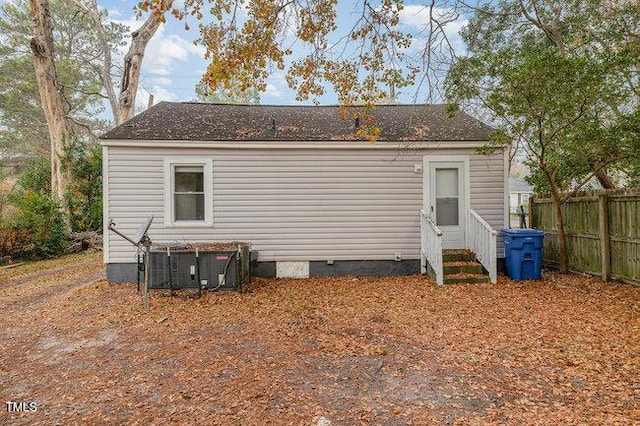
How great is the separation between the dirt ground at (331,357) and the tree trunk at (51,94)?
25.8 feet

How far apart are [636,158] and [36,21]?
17512mm

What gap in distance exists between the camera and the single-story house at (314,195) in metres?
8.33

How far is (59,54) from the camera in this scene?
72.7 ft

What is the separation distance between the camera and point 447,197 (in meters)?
8.83

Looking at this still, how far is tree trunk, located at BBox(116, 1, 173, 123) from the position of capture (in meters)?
14.1

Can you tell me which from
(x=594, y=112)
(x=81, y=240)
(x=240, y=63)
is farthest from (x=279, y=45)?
(x=81, y=240)

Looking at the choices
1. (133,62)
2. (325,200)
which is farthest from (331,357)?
(133,62)

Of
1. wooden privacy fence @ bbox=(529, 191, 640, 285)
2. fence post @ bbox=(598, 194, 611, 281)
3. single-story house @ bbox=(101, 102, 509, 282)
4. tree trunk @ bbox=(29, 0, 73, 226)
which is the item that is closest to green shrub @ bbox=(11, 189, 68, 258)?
tree trunk @ bbox=(29, 0, 73, 226)

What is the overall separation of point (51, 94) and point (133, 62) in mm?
3072

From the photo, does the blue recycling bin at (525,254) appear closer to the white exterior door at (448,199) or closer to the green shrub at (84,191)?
the white exterior door at (448,199)

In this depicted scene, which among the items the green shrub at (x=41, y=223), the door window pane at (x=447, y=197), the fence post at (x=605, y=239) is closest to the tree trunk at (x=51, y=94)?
the green shrub at (x=41, y=223)

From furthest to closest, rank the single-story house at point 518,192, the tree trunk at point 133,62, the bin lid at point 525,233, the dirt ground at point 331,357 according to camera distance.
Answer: the single-story house at point 518,192 < the tree trunk at point 133,62 < the bin lid at point 525,233 < the dirt ground at point 331,357

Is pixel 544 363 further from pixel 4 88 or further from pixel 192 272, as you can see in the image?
pixel 4 88

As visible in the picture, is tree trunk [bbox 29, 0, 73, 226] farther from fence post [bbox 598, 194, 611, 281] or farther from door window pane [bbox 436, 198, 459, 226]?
fence post [bbox 598, 194, 611, 281]
